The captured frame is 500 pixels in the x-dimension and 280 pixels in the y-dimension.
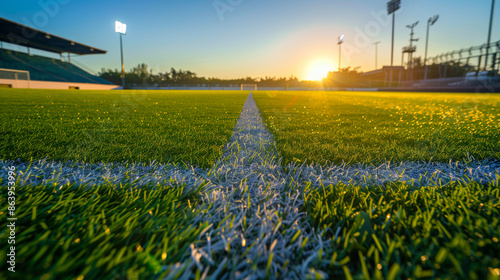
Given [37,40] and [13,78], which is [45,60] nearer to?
[37,40]

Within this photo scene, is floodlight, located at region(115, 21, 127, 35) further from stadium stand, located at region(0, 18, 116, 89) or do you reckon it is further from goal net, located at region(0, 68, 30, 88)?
goal net, located at region(0, 68, 30, 88)

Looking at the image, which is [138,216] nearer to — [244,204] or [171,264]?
[171,264]

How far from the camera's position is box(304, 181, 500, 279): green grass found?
0.60m

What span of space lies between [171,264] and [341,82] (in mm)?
48169

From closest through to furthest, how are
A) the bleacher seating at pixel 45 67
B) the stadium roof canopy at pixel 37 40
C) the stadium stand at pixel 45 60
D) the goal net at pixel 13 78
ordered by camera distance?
the goal net at pixel 13 78 → the stadium roof canopy at pixel 37 40 → the stadium stand at pixel 45 60 → the bleacher seating at pixel 45 67

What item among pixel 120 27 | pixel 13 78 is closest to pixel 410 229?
pixel 13 78

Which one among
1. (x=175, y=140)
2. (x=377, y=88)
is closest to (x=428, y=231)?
(x=175, y=140)

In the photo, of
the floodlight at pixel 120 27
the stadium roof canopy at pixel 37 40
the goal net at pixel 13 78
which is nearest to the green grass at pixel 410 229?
the goal net at pixel 13 78

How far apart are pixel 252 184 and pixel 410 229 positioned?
2.23ft

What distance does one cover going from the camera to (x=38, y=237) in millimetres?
722

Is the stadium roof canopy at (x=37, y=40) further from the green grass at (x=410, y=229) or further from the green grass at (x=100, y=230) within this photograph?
the green grass at (x=410, y=229)

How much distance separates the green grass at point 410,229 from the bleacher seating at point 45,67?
39854 mm

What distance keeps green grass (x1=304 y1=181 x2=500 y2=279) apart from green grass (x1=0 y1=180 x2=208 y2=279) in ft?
1.60

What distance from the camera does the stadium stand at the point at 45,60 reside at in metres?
27.9
